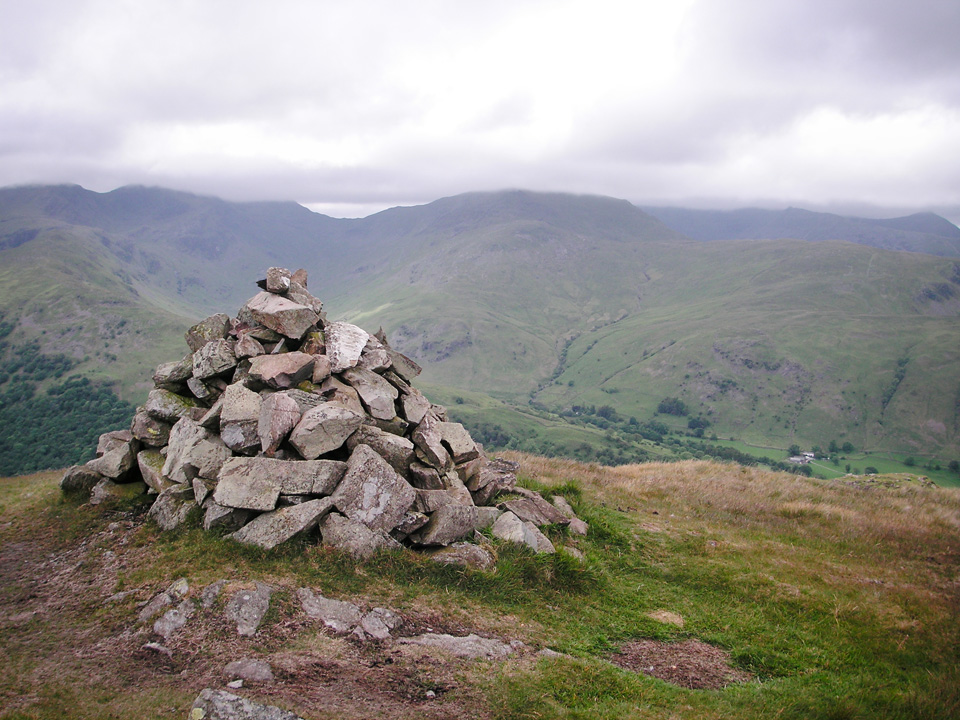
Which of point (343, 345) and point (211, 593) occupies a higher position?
point (343, 345)

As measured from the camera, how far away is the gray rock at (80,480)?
57.4 ft

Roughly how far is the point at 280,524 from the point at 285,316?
7.81 meters

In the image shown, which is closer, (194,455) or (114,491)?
(194,455)

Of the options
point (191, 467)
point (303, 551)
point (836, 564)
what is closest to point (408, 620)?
point (303, 551)

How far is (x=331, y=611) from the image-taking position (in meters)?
11.7

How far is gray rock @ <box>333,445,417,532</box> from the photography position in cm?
1420

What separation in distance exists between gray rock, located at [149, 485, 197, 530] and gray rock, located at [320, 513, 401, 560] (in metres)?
4.03

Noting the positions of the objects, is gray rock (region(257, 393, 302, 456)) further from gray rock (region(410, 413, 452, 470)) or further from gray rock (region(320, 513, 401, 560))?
gray rock (region(410, 413, 452, 470))

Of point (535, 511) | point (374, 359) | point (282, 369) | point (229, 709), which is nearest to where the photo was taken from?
point (229, 709)

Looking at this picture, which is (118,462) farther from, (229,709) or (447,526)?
(229,709)

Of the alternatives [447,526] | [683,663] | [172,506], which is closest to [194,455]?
[172,506]

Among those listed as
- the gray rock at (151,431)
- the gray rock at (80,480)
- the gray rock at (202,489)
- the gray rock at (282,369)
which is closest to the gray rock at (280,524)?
the gray rock at (202,489)

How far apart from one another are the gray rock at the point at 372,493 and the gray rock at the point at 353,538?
224mm

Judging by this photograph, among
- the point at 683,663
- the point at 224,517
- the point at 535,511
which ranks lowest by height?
the point at 683,663
